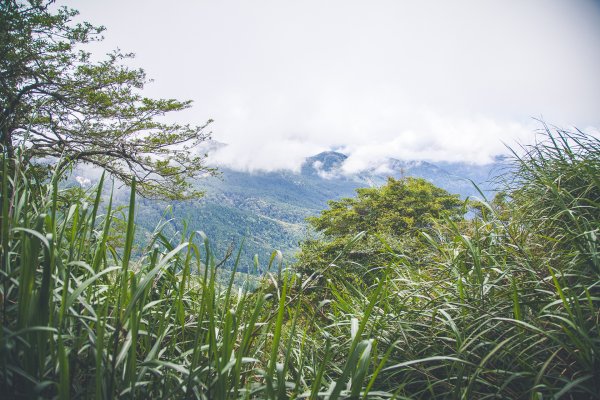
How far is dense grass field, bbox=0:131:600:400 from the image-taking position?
896 millimetres

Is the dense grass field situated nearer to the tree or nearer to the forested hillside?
the forested hillside

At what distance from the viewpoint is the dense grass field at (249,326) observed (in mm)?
896

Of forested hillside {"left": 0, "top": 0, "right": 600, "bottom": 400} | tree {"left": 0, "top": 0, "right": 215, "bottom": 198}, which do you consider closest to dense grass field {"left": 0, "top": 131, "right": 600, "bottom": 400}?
forested hillside {"left": 0, "top": 0, "right": 600, "bottom": 400}

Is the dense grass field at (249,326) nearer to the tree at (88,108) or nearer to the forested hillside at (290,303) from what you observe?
the forested hillside at (290,303)

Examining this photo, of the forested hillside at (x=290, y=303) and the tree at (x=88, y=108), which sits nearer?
the forested hillside at (x=290, y=303)

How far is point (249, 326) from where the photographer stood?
1016 mm

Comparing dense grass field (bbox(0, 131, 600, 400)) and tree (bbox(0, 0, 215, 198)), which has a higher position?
tree (bbox(0, 0, 215, 198))

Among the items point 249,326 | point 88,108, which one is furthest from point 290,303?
point 88,108

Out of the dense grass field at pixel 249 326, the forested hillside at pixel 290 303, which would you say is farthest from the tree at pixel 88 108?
the dense grass field at pixel 249 326

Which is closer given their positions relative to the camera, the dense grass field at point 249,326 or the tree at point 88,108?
the dense grass field at point 249,326

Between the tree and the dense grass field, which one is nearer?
the dense grass field

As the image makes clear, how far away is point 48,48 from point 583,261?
1085cm

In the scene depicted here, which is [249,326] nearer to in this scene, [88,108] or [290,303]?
[290,303]

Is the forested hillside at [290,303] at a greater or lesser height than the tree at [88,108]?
lesser
